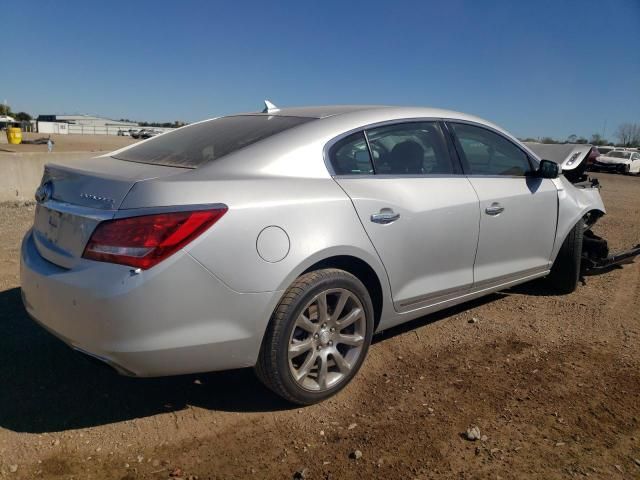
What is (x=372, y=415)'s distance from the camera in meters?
2.96

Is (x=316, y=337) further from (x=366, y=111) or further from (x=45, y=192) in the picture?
(x=45, y=192)

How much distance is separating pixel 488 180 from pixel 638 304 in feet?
6.74

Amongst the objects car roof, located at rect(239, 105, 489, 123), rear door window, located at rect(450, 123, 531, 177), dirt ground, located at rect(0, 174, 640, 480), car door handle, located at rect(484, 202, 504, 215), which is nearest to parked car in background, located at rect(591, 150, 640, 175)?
rear door window, located at rect(450, 123, 531, 177)

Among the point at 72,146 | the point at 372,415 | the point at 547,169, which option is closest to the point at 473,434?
the point at 372,415

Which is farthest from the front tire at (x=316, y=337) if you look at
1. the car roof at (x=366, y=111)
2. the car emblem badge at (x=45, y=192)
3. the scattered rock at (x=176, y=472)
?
the car emblem badge at (x=45, y=192)

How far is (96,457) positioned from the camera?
258 centimetres

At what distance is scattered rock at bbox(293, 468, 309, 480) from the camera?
2436mm

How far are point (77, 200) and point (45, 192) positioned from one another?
1.41 feet

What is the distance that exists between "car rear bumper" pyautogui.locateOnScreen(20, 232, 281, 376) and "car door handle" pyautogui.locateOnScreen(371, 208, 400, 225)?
783 mm

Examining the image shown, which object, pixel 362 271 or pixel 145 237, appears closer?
pixel 145 237

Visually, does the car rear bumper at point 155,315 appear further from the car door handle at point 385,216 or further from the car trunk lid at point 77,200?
the car door handle at point 385,216

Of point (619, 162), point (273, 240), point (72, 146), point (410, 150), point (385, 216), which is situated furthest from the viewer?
point (72, 146)

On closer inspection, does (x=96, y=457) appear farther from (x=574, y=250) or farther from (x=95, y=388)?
(x=574, y=250)

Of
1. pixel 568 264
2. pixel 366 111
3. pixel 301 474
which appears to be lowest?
pixel 301 474
